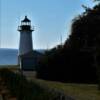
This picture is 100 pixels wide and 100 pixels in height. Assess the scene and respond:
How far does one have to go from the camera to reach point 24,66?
62.6m

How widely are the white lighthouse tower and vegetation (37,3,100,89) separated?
24196mm

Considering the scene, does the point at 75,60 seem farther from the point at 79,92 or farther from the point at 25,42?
the point at 25,42

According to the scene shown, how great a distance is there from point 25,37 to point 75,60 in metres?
27.2

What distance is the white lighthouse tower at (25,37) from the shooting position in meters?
66.8

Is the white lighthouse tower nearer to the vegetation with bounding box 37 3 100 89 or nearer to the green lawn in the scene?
the vegetation with bounding box 37 3 100 89

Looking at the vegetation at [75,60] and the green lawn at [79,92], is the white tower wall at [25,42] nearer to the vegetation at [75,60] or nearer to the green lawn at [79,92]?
the vegetation at [75,60]

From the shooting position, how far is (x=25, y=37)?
2670 inches

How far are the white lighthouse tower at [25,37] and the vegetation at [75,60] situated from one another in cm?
2420

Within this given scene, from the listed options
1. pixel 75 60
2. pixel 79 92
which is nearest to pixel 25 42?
pixel 75 60

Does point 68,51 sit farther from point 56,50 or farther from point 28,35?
point 28,35

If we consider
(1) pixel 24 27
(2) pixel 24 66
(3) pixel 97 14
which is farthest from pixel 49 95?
(1) pixel 24 27

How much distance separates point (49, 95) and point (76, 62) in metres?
24.2

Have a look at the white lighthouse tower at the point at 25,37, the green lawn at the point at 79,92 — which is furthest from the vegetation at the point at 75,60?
the white lighthouse tower at the point at 25,37

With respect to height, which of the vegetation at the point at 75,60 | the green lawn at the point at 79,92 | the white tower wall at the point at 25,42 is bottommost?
the green lawn at the point at 79,92
